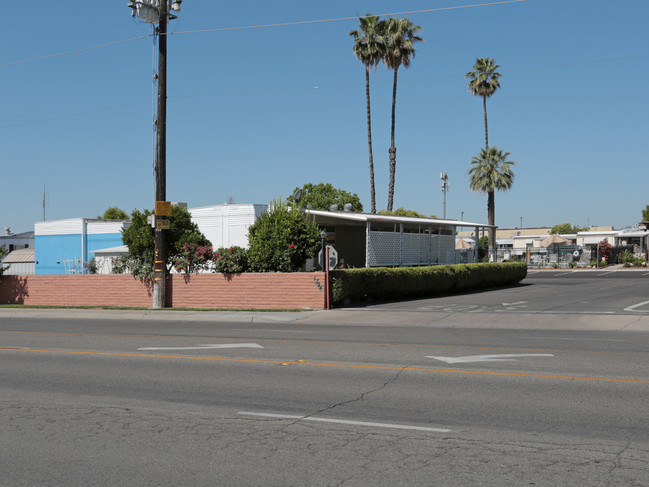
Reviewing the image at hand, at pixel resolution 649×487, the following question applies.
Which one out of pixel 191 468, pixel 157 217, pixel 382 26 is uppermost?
pixel 382 26

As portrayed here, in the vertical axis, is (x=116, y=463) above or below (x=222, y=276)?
below

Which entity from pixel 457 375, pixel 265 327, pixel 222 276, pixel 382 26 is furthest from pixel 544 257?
pixel 457 375

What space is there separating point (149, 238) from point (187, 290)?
280cm

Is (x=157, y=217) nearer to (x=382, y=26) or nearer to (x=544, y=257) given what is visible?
(x=382, y=26)

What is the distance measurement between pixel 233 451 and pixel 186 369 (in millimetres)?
4786

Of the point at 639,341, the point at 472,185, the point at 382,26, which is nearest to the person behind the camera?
the point at 639,341

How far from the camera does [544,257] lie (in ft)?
213

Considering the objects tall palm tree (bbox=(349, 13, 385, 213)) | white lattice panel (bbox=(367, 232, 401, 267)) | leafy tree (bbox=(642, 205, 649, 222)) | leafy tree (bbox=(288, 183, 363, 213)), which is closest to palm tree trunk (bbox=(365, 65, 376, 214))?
tall palm tree (bbox=(349, 13, 385, 213))

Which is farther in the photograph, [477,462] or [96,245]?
[96,245]

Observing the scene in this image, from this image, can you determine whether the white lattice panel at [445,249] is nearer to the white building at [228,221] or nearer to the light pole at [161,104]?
the white building at [228,221]

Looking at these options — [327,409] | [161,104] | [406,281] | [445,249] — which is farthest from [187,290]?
[327,409]

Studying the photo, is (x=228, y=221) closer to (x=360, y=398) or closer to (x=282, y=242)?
(x=282, y=242)

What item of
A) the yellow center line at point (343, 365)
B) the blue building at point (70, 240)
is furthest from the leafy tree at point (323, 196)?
the yellow center line at point (343, 365)

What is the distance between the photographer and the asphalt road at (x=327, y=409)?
5469mm
